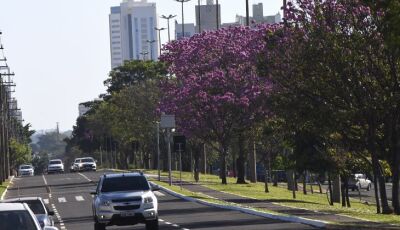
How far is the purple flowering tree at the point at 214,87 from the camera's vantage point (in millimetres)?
62062

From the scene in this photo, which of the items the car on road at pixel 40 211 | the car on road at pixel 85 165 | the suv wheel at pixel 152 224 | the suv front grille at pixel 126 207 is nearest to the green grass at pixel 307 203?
the suv wheel at pixel 152 224

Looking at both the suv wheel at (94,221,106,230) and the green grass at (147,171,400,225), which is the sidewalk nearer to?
the green grass at (147,171,400,225)

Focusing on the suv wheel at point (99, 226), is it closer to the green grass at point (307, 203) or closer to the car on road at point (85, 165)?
the green grass at point (307, 203)

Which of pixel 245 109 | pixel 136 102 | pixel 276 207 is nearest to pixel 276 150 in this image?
pixel 245 109

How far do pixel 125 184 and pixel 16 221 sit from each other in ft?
50.6

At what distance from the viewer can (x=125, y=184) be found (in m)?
31.7

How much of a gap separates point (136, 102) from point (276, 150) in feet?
135

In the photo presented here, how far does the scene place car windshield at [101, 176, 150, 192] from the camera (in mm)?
31547

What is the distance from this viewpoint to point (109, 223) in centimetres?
3080

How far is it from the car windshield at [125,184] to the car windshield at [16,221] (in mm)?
15110

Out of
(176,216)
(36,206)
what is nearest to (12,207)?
(36,206)

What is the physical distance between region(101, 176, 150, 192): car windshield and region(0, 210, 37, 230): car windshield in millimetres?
15110

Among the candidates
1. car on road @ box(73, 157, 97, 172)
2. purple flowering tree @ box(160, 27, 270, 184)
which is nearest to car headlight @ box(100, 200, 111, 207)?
purple flowering tree @ box(160, 27, 270, 184)

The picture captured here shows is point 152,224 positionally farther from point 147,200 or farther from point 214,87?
point 214,87
